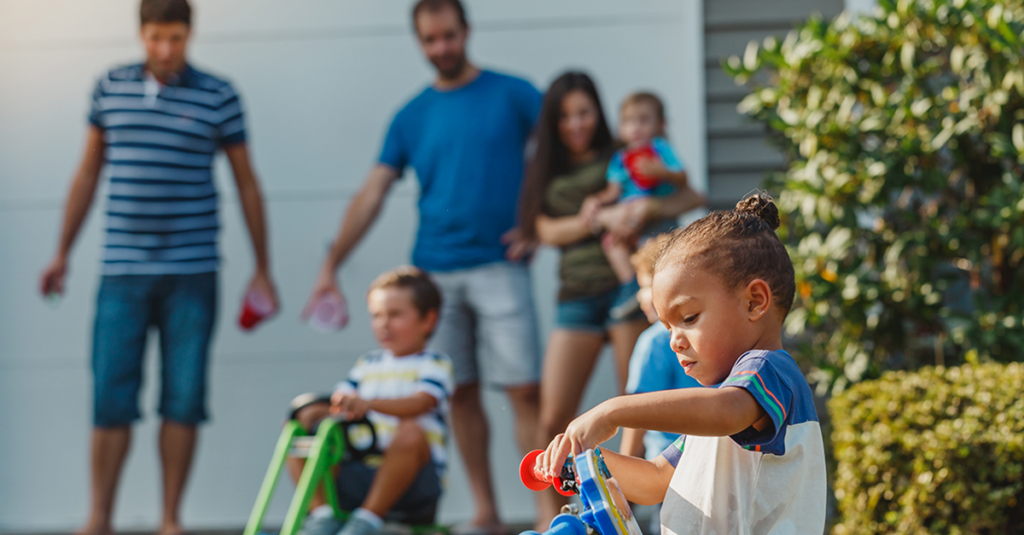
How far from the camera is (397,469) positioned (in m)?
3.11

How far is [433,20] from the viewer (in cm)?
425

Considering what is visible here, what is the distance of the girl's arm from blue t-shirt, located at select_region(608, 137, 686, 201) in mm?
2548

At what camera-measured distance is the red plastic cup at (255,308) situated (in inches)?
187

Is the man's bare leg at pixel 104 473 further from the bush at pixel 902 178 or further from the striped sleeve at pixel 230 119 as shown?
the bush at pixel 902 178

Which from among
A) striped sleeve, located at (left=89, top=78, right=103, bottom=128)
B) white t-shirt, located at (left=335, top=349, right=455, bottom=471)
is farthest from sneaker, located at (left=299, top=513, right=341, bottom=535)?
striped sleeve, located at (left=89, top=78, right=103, bottom=128)

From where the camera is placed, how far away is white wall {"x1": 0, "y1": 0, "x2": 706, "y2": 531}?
16.2ft

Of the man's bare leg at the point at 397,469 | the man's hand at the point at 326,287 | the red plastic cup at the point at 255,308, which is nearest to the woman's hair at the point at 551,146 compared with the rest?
the man's hand at the point at 326,287

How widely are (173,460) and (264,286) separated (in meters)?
1.00

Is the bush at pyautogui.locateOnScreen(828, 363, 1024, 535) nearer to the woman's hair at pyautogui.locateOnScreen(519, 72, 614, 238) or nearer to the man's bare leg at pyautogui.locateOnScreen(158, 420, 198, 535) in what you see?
the woman's hair at pyautogui.locateOnScreen(519, 72, 614, 238)

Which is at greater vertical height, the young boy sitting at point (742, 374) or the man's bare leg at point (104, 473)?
the young boy sitting at point (742, 374)

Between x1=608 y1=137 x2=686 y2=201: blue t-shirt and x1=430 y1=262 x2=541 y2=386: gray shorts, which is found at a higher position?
x1=608 y1=137 x2=686 y2=201: blue t-shirt

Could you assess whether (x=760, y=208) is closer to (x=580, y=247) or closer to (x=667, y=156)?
(x=580, y=247)

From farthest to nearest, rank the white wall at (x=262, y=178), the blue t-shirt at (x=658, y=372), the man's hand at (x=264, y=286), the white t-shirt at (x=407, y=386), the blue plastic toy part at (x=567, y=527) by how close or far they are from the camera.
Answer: the white wall at (x=262, y=178) → the man's hand at (x=264, y=286) → the white t-shirt at (x=407, y=386) → the blue t-shirt at (x=658, y=372) → the blue plastic toy part at (x=567, y=527)

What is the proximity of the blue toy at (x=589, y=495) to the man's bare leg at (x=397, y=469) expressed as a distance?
1731mm
